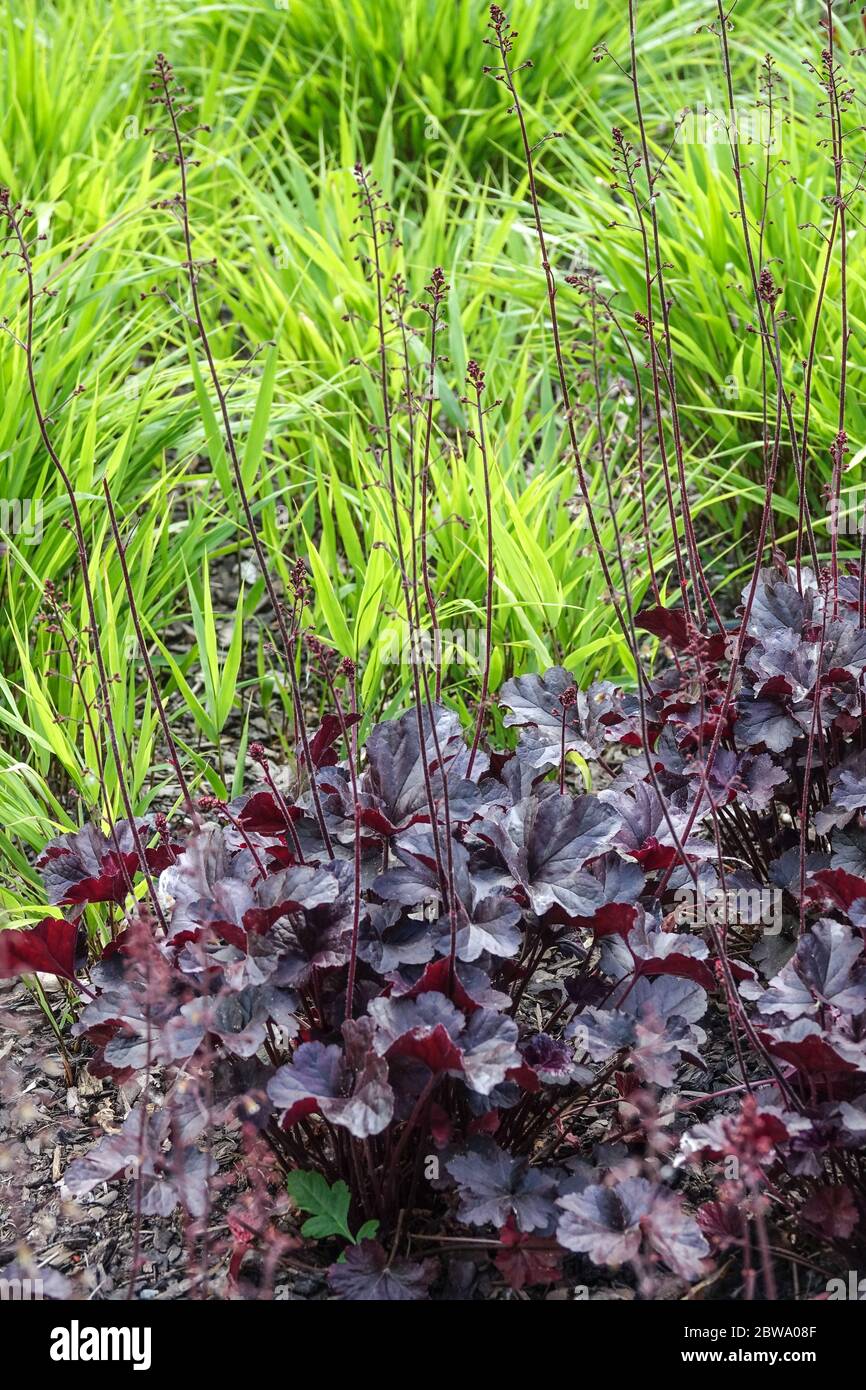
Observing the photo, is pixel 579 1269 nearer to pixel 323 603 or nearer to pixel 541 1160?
pixel 541 1160

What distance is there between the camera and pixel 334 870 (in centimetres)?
183

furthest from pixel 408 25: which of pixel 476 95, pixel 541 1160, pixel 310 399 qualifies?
pixel 541 1160

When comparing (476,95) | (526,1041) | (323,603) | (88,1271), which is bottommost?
(88,1271)

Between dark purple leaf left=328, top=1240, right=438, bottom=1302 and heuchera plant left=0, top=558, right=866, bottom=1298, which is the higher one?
heuchera plant left=0, top=558, right=866, bottom=1298

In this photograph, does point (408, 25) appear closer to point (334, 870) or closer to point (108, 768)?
point (108, 768)

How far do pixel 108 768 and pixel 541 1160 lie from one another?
111cm

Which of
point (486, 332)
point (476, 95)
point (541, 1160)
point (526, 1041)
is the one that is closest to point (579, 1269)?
point (541, 1160)

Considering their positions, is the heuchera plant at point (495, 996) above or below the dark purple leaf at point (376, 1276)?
above

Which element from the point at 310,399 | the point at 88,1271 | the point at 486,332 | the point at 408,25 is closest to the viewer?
the point at 88,1271

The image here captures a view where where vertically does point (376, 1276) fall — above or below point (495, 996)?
below

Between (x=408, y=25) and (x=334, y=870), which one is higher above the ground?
(x=408, y=25)

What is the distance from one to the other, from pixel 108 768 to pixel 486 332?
190 centimetres

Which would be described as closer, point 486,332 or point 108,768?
point 108,768

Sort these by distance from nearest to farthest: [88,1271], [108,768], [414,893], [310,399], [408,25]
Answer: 1. [414,893]
2. [88,1271]
3. [108,768]
4. [310,399]
5. [408,25]
